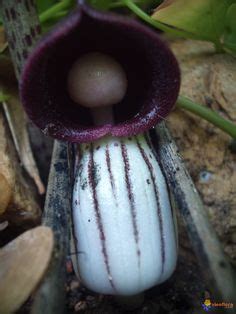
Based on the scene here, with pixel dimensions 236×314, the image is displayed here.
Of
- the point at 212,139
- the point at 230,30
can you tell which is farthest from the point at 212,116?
the point at 230,30

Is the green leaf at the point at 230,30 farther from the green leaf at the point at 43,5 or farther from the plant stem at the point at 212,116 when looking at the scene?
the green leaf at the point at 43,5

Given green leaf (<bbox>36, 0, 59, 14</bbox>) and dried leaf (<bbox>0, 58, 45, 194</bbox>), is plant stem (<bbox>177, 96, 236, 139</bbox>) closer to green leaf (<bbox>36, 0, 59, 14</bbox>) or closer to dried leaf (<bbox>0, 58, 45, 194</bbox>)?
dried leaf (<bbox>0, 58, 45, 194</bbox>)

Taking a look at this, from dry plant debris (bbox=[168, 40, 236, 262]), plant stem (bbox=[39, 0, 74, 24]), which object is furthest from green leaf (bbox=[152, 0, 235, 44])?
plant stem (bbox=[39, 0, 74, 24])

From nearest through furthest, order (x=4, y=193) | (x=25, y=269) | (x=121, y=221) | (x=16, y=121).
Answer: (x=25, y=269) < (x=121, y=221) < (x=4, y=193) < (x=16, y=121)

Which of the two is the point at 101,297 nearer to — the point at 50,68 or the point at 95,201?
the point at 95,201

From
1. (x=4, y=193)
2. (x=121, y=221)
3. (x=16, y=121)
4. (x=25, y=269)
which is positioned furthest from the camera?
(x=16, y=121)

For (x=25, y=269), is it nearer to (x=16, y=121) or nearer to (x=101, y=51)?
(x=101, y=51)

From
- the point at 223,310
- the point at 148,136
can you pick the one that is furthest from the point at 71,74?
the point at 223,310
